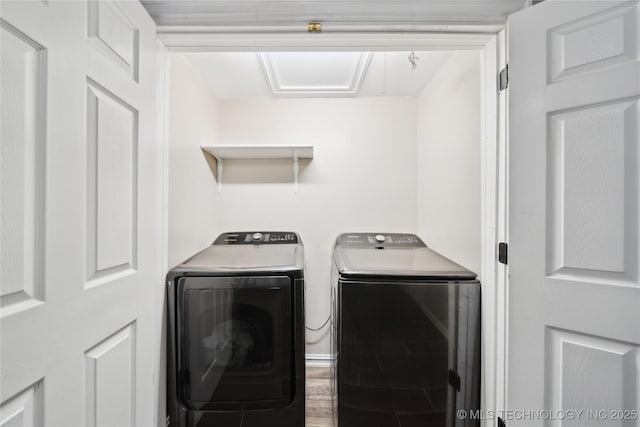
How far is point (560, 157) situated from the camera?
0.91m

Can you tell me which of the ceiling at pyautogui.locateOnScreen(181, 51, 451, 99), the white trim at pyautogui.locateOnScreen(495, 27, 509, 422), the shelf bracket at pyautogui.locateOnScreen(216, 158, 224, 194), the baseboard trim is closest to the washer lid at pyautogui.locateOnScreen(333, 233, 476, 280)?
the white trim at pyautogui.locateOnScreen(495, 27, 509, 422)

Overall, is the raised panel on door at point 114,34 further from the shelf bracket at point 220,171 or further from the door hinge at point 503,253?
the door hinge at point 503,253

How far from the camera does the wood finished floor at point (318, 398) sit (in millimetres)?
1579

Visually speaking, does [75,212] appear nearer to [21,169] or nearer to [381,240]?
[21,169]

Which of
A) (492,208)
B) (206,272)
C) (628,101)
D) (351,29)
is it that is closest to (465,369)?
(492,208)

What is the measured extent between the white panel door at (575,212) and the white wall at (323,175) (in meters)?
1.19

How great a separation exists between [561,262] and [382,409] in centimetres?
101

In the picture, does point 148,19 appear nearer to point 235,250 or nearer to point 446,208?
point 235,250

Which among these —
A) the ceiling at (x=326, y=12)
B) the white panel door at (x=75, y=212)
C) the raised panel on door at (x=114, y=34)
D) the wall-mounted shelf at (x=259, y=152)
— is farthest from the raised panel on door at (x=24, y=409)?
the wall-mounted shelf at (x=259, y=152)

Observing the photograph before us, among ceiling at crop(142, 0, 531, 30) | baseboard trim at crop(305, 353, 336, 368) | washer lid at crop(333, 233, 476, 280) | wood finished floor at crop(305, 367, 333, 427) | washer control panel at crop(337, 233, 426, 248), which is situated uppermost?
ceiling at crop(142, 0, 531, 30)

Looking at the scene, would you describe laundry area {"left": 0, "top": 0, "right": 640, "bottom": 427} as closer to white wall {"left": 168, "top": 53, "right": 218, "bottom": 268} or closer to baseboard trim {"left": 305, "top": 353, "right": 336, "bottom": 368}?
white wall {"left": 168, "top": 53, "right": 218, "bottom": 268}

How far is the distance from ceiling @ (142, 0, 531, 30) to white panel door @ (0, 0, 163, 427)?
0.16 metres

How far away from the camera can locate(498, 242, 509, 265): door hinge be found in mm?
1083

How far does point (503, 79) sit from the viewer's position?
1.10 metres
